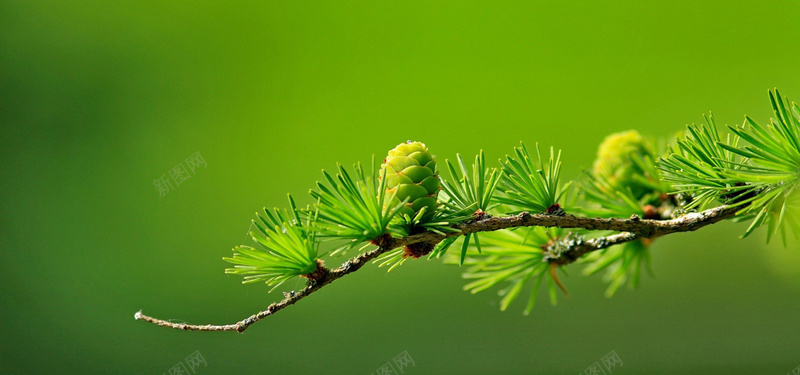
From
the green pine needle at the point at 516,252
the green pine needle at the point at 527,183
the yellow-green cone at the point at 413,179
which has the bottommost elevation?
the green pine needle at the point at 516,252

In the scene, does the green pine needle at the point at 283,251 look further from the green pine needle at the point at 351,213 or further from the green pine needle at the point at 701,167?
the green pine needle at the point at 701,167

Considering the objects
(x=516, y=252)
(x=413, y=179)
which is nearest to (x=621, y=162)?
(x=516, y=252)

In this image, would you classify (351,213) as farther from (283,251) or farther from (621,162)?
(621,162)

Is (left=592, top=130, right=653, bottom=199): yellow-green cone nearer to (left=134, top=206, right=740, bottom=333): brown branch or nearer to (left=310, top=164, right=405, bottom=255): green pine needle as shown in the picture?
(left=134, top=206, right=740, bottom=333): brown branch

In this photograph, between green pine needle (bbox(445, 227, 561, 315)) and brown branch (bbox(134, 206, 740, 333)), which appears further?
green pine needle (bbox(445, 227, 561, 315))

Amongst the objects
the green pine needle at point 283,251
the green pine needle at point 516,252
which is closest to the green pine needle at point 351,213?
the green pine needle at point 283,251

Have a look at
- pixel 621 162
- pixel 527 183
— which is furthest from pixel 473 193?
pixel 621 162

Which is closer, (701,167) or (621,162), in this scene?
(701,167)

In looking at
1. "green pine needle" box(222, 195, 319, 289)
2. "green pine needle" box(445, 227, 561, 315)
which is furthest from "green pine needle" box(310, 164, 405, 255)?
"green pine needle" box(445, 227, 561, 315)
